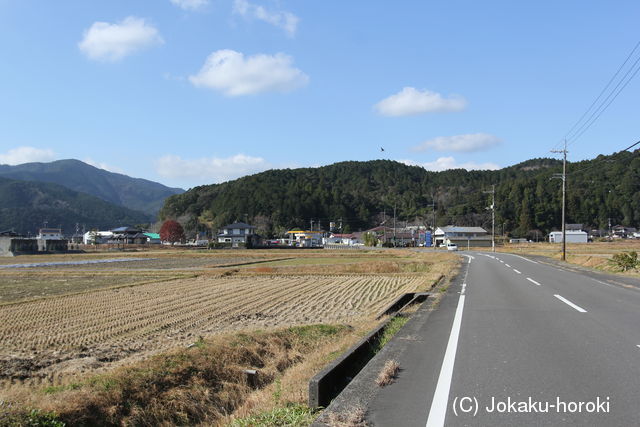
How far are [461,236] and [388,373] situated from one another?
331 ft

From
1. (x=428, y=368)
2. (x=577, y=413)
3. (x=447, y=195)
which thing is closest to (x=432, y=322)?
(x=428, y=368)

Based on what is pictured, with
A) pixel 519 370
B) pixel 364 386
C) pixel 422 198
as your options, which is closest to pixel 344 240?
pixel 422 198

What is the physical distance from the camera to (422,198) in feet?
539

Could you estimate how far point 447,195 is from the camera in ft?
530

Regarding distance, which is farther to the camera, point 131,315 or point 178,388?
point 131,315

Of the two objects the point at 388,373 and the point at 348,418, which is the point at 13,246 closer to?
the point at 388,373

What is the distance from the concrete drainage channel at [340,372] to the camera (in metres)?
5.21

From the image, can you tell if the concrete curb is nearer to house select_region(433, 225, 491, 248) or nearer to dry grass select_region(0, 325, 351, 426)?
dry grass select_region(0, 325, 351, 426)

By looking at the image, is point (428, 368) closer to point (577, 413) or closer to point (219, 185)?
point (577, 413)

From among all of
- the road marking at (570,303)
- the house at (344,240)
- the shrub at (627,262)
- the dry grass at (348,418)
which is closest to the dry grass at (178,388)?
the dry grass at (348,418)

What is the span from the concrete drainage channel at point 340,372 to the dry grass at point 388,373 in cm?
50

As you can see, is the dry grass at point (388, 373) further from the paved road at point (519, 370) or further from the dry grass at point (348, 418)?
the dry grass at point (348, 418)

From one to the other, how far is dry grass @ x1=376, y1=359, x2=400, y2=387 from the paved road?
4.4 inches

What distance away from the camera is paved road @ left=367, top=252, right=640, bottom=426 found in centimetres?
438
